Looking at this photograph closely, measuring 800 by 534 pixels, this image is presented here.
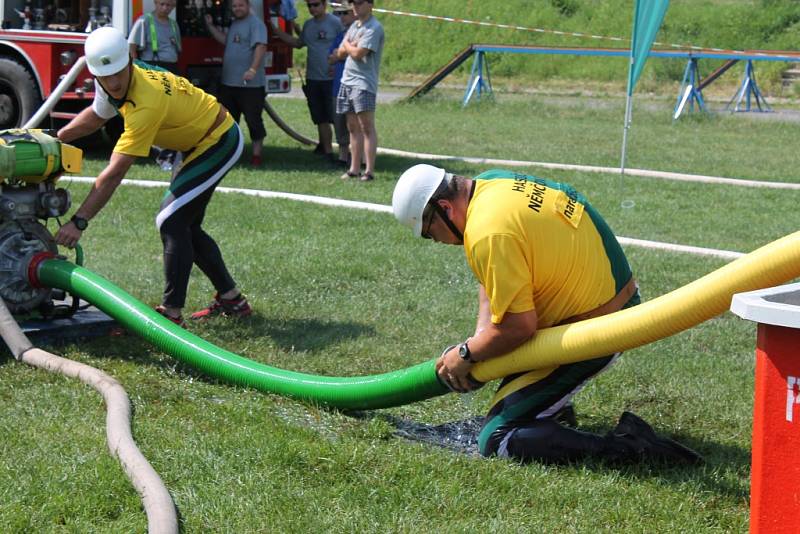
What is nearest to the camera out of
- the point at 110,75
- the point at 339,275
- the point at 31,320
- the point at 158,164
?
the point at 110,75

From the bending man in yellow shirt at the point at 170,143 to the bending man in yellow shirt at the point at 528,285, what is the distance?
2.01 metres

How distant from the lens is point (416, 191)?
13.8 ft

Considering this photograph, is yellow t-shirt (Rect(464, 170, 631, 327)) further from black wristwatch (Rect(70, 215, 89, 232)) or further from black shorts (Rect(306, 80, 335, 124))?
black shorts (Rect(306, 80, 335, 124))

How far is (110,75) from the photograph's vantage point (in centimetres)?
567

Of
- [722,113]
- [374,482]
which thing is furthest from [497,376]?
[722,113]

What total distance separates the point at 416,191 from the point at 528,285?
55cm

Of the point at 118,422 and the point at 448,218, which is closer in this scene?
the point at 448,218

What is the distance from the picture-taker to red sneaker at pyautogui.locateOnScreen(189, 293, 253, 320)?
22.0 feet

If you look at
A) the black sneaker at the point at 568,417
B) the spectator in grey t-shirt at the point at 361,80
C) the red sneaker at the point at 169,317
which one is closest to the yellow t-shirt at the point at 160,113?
the red sneaker at the point at 169,317

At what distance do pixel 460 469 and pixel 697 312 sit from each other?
3.79 feet

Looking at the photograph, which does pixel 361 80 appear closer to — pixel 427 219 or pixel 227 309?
pixel 227 309

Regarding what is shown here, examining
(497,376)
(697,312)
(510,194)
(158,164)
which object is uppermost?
(510,194)

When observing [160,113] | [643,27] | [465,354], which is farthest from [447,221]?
[643,27]

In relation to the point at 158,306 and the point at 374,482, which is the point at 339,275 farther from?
the point at 374,482
